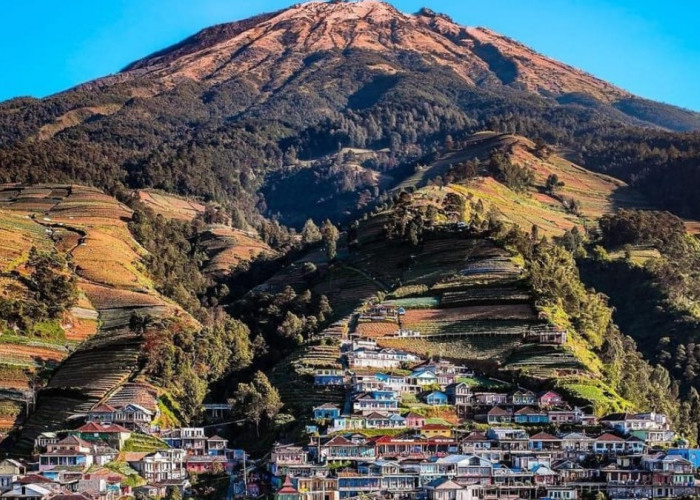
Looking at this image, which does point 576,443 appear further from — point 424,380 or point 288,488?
point 288,488

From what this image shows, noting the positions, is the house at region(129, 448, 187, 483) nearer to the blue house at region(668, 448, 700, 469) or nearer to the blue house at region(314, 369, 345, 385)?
the blue house at region(314, 369, 345, 385)

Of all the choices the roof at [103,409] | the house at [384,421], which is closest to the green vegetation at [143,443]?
the roof at [103,409]

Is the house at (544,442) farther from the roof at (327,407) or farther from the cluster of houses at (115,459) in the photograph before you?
the cluster of houses at (115,459)

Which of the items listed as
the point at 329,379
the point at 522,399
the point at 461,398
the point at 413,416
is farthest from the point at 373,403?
the point at 522,399

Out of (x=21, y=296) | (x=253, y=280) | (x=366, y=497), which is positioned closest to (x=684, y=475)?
(x=366, y=497)

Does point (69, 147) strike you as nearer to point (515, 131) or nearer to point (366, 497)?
point (515, 131)

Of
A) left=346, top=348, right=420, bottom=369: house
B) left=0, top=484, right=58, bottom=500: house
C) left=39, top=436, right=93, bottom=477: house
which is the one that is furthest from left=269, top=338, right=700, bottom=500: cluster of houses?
left=0, top=484, right=58, bottom=500: house
